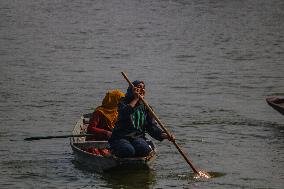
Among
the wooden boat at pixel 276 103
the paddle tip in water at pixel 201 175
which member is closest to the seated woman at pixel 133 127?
Answer: the paddle tip in water at pixel 201 175

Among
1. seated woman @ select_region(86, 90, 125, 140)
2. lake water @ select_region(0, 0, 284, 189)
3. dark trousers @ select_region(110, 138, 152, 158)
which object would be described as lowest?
lake water @ select_region(0, 0, 284, 189)

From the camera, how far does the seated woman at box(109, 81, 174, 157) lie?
16.3m

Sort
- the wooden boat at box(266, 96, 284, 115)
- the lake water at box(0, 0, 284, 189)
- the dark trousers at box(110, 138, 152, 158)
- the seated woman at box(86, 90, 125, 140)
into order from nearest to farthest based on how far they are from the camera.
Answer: the dark trousers at box(110, 138, 152, 158), the seated woman at box(86, 90, 125, 140), the lake water at box(0, 0, 284, 189), the wooden boat at box(266, 96, 284, 115)

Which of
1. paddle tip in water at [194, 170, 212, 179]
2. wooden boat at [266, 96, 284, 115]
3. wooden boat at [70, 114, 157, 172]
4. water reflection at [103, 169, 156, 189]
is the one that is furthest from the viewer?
wooden boat at [266, 96, 284, 115]

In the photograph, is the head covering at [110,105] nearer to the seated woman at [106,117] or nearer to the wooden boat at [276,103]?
the seated woman at [106,117]

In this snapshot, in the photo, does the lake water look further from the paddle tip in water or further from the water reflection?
the paddle tip in water

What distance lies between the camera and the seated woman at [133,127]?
16.3m

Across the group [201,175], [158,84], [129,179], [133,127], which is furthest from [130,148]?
[158,84]

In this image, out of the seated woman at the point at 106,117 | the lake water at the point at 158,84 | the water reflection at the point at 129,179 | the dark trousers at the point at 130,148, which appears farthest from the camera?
the lake water at the point at 158,84

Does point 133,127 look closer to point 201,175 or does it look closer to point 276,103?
point 201,175

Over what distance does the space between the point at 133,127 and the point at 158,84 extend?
541 inches

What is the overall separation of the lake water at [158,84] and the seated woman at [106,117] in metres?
0.83

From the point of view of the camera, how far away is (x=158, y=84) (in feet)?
99.3

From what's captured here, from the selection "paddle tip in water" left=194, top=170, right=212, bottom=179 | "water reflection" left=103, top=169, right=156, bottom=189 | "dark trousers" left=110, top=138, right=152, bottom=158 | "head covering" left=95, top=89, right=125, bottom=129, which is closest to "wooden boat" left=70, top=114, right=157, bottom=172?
"dark trousers" left=110, top=138, right=152, bottom=158
